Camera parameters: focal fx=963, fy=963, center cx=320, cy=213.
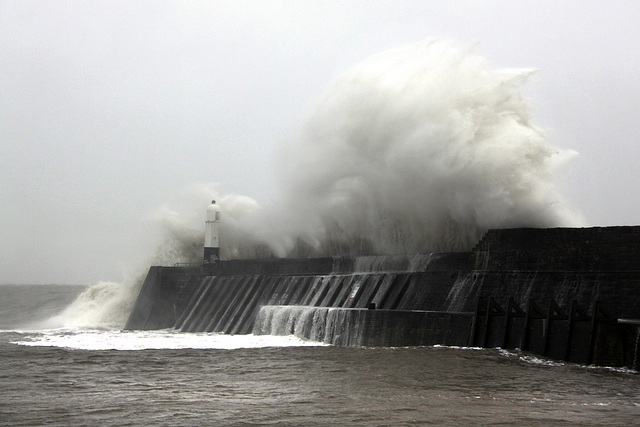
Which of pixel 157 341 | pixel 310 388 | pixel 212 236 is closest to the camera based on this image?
pixel 310 388

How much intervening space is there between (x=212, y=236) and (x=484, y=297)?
58.8 ft

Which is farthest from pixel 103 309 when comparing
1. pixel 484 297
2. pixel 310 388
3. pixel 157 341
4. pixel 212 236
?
pixel 310 388

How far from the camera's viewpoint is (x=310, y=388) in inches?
587

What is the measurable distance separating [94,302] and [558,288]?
92.8 feet

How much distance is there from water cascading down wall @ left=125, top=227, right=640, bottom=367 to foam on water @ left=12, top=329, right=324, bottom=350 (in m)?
0.75

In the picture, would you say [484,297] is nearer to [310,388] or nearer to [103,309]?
[310,388]

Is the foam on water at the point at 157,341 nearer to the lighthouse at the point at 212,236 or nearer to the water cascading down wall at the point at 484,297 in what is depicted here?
the water cascading down wall at the point at 484,297

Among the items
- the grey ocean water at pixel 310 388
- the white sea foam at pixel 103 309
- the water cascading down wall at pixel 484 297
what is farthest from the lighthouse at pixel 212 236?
the grey ocean water at pixel 310 388

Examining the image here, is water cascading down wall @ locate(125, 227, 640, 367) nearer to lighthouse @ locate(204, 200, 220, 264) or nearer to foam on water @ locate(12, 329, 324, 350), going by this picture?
foam on water @ locate(12, 329, 324, 350)

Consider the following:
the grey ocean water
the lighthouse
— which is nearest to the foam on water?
the grey ocean water

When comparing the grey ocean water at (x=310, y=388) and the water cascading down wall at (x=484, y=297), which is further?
the water cascading down wall at (x=484, y=297)

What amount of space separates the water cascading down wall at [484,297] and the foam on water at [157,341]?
A: 0.75 metres

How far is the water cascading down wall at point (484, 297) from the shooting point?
18.0 metres

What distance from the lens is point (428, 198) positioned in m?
28.2
